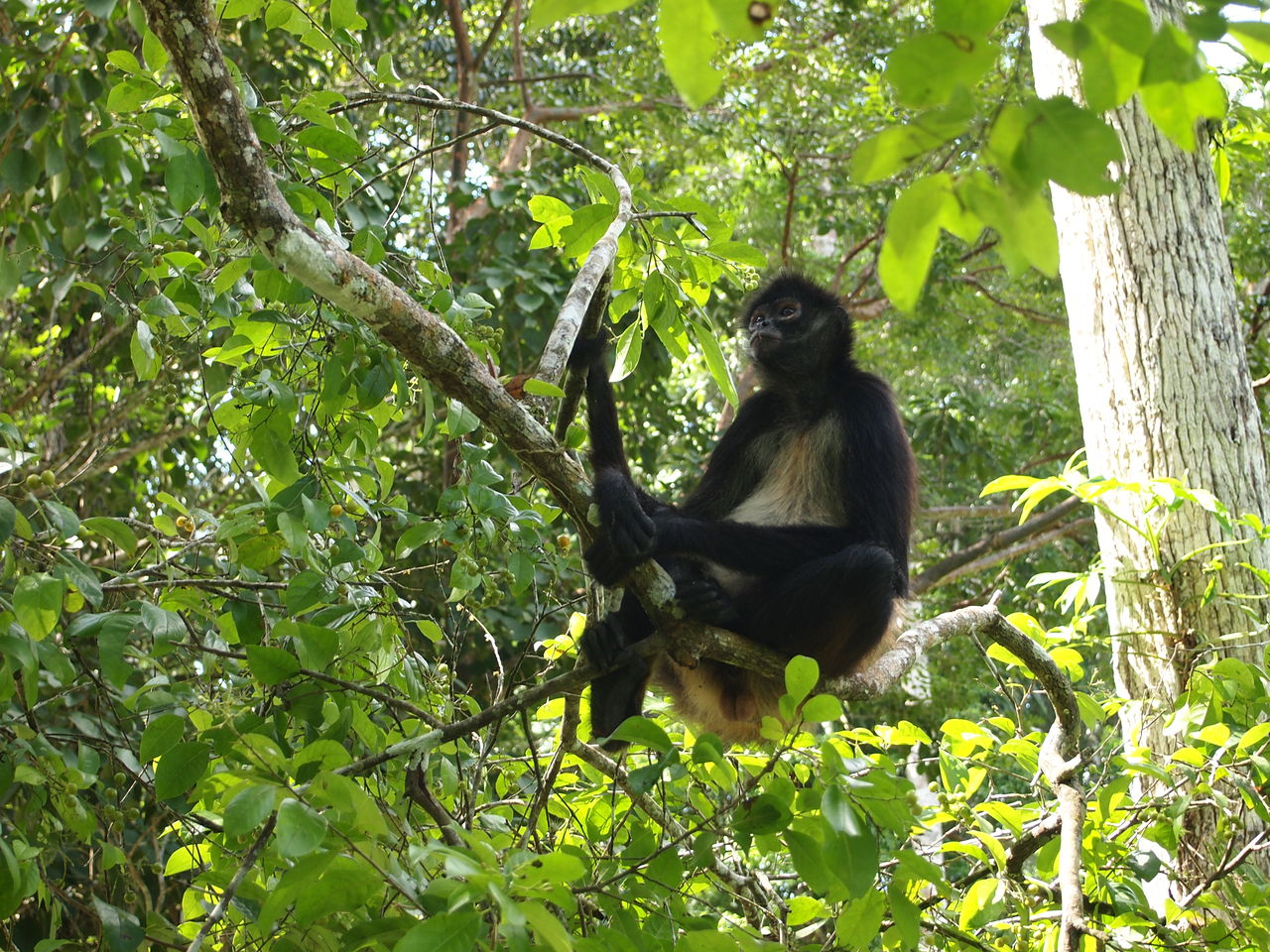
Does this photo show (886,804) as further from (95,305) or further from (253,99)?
(95,305)

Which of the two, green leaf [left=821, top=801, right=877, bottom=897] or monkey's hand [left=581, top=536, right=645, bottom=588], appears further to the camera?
monkey's hand [left=581, top=536, right=645, bottom=588]

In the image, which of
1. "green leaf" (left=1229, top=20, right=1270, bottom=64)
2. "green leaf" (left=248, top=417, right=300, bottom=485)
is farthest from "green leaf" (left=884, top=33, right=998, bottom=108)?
"green leaf" (left=248, top=417, right=300, bottom=485)

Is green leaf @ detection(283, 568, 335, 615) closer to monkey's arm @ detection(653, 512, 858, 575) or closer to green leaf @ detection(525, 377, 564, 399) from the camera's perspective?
green leaf @ detection(525, 377, 564, 399)

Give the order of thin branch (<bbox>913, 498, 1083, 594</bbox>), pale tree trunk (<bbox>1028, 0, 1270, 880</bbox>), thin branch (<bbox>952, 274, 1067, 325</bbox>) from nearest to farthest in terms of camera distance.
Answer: pale tree trunk (<bbox>1028, 0, 1270, 880</bbox>) < thin branch (<bbox>913, 498, 1083, 594</bbox>) < thin branch (<bbox>952, 274, 1067, 325</bbox>)

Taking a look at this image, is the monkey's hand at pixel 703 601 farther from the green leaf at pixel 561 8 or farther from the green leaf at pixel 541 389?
the green leaf at pixel 561 8

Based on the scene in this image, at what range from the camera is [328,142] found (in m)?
3.10

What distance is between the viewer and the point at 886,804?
250 centimetres

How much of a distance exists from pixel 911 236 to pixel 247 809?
4.95 feet

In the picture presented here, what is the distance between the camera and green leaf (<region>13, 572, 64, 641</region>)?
7.98 ft

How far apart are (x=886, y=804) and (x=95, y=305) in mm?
6291

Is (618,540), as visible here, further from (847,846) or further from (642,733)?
(847,846)

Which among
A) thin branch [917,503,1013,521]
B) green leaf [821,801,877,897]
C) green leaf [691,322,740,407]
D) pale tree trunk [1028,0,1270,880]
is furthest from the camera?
thin branch [917,503,1013,521]

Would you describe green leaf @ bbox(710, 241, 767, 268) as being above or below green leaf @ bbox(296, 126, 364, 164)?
below

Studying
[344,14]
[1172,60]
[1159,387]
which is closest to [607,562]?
[344,14]
